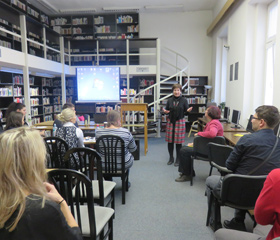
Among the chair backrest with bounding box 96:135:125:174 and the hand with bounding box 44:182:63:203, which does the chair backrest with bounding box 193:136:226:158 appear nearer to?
the chair backrest with bounding box 96:135:125:174

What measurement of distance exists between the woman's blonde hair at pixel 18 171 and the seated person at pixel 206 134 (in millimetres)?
2709

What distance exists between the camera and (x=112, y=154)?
280cm

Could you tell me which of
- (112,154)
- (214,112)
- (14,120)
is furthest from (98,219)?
(214,112)

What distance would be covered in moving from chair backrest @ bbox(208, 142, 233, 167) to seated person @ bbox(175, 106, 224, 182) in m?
0.51

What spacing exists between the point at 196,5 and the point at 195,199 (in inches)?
311

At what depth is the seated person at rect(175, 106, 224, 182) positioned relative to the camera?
10.8 feet

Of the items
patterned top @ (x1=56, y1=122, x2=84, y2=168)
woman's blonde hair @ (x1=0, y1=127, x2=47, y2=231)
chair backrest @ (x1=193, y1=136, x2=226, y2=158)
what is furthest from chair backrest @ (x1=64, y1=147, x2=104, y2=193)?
chair backrest @ (x1=193, y1=136, x2=226, y2=158)

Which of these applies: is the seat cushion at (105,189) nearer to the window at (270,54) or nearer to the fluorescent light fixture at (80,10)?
the window at (270,54)

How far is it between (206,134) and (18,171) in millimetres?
2779

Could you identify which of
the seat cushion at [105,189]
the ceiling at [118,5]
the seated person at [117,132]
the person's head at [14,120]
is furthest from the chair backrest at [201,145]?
the ceiling at [118,5]

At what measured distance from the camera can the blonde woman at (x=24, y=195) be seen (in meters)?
0.85

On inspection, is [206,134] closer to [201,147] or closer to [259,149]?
[201,147]

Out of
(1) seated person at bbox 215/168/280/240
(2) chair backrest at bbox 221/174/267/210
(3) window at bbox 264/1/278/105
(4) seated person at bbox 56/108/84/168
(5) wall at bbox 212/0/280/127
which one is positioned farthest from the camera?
(5) wall at bbox 212/0/280/127

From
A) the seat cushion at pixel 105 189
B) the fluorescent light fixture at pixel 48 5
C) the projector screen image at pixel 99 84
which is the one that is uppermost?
the fluorescent light fixture at pixel 48 5
